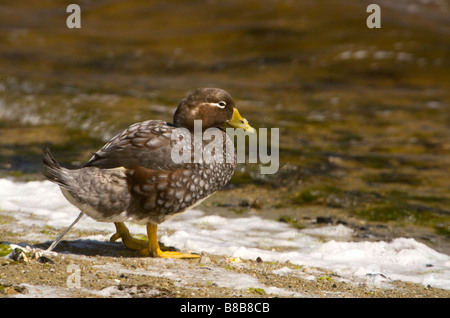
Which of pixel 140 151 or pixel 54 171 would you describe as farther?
pixel 140 151

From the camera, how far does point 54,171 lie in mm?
5258

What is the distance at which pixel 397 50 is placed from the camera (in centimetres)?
2097

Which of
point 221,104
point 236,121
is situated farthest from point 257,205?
point 221,104

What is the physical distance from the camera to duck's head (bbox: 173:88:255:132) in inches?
242

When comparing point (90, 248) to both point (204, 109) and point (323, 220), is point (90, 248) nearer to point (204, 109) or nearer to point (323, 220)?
point (204, 109)

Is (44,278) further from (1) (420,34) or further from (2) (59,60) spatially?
(1) (420,34)

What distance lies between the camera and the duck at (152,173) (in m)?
5.46

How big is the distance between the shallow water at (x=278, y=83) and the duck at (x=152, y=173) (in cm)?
338

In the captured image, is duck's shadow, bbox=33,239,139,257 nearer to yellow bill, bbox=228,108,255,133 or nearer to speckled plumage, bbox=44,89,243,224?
speckled plumage, bbox=44,89,243,224

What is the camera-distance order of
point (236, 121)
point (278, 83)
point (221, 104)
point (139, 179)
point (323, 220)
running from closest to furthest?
1. point (139, 179)
2. point (221, 104)
3. point (236, 121)
4. point (323, 220)
5. point (278, 83)

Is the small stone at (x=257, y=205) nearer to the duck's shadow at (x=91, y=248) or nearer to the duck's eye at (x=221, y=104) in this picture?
the duck's shadow at (x=91, y=248)

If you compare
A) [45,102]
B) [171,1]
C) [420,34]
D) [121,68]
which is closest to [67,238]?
[45,102]

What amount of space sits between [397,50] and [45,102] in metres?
12.7

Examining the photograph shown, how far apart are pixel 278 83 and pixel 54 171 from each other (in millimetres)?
14577
